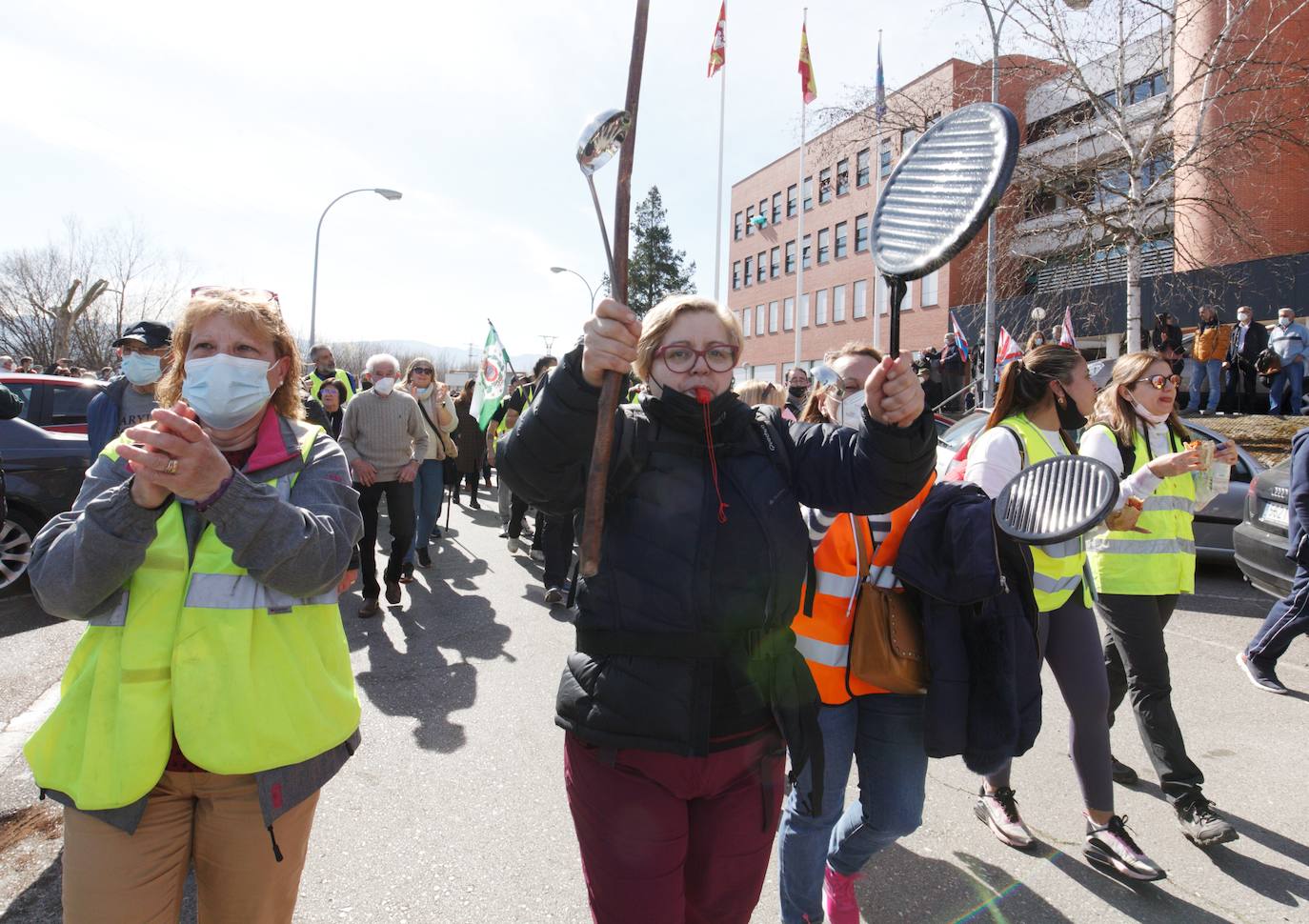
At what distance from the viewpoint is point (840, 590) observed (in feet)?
8.05

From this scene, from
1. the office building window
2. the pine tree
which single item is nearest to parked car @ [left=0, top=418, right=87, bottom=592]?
the office building window

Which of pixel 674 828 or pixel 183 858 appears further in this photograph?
pixel 674 828

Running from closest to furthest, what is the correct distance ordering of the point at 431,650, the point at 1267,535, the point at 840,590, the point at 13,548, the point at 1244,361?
1. the point at 840,590
2. the point at 431,650
3. the point at 1267,535
4. the point at 13,548
5. the point at 1244,361

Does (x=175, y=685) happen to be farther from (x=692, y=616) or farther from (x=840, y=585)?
(x=840, y=585)

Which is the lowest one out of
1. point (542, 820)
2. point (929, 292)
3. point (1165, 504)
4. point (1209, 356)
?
point (542, 820)

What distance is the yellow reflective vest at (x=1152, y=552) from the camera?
336 centimetres

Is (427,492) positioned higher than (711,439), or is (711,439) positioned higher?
(711,439)

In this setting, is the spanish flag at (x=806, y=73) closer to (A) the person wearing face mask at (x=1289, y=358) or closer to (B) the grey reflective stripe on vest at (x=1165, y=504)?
(A) the person wearing face mask at (x=1289, y=358)

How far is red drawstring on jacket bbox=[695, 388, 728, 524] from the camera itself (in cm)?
182

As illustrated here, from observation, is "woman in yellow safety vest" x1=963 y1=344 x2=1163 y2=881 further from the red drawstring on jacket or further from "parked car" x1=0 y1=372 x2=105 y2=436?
"parked car" x1=0 y1=372 x2=105 y2=436

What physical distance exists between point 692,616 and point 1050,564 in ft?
5.97

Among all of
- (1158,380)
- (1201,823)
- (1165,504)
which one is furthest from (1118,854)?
(1158,380)

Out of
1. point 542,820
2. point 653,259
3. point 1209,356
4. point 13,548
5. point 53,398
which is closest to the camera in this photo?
point 542,820

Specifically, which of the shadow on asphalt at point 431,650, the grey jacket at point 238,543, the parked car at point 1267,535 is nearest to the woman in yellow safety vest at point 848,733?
the grey jacket at point 238,543
